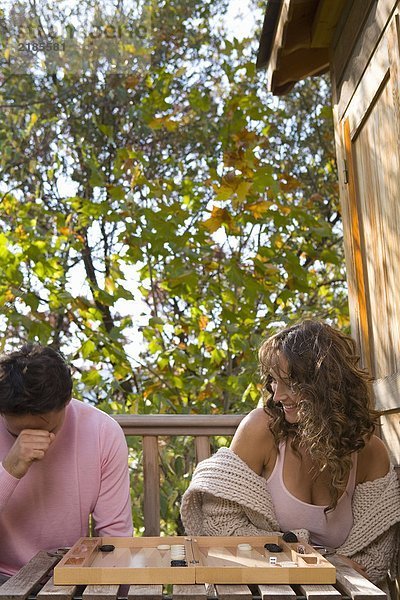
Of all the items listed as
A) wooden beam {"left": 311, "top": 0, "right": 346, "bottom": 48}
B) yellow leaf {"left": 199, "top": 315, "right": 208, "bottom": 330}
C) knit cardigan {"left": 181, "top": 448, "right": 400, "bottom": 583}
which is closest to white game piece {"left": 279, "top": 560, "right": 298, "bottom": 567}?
knit cardigan {"left": 181, "top": 448, "right": 400, "bottom": 583}

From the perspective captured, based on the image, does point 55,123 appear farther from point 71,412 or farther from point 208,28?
point 71,412

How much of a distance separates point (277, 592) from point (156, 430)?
137cm

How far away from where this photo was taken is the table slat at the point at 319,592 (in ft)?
5.06

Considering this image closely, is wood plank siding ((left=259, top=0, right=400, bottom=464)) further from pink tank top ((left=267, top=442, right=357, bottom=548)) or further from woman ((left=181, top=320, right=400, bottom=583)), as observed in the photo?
pink tank top ((left=267, top=442, right=357, bottom=548))

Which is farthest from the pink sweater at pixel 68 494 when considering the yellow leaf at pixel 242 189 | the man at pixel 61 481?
the yellow leaf at pixel 242 189

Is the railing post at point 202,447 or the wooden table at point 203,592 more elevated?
the railing post at point 202,447

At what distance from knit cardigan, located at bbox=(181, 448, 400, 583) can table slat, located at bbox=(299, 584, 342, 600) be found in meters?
0.70

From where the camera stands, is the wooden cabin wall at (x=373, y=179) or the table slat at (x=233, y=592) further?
the wooden cabin wall at (x=373, y=179)

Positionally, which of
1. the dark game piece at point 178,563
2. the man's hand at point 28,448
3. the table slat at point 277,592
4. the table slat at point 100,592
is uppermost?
the man's hand at point 28,448

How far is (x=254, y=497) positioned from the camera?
2.35 m

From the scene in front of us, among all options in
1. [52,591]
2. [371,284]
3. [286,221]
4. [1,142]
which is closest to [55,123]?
[1,142]

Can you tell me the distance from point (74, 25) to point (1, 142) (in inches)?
33.0

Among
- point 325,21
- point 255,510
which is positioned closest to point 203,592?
point 255,510

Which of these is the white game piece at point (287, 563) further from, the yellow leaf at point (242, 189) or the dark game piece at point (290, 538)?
the yellow leaf at point (242, 189)
